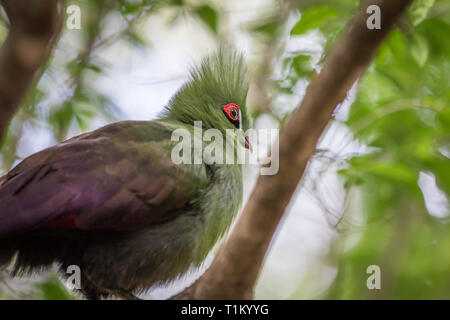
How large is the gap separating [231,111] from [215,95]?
0.13 m

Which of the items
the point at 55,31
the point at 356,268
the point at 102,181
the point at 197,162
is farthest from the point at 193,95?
the point at 356,268

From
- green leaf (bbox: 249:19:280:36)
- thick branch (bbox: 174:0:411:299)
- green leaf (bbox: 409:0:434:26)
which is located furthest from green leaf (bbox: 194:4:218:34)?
thick branch (bbox: 174:0:411:299)

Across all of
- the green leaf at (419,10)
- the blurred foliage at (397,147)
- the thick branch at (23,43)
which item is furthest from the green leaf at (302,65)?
the thick branch at (23,43)

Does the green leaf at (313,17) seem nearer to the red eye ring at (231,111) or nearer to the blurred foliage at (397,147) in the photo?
the blurred foliage at (397,147)

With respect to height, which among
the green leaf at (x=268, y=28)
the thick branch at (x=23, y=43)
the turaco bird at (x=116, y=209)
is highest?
the green leaf at (x=268, y=28)

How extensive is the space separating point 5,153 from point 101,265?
1717mm

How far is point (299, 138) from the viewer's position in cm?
180

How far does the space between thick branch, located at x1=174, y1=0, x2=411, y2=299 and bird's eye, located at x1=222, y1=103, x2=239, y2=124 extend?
3.30ft

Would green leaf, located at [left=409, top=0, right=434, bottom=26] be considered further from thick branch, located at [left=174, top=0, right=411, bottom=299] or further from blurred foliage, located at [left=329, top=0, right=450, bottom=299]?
thick branch, located at [left=174, top=0, right=411, bottom=299]

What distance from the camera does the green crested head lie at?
2828 mm

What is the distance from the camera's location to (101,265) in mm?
2385

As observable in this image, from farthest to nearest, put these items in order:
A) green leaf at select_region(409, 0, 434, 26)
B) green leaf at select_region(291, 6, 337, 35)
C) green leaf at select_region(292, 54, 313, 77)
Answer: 1. green leaf at select_region(292, 54, 313, 77)
2. green leaf at select_region(291, 6, 337, 35)
3. green leaf at select_region(409, 0, 434, 26)

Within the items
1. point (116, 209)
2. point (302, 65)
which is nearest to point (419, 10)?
point (302, 65)

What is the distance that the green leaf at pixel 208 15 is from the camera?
Answer: 299cm
